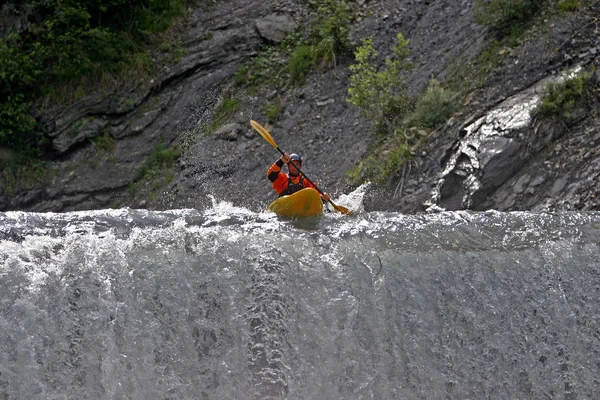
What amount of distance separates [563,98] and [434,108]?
1.89 m

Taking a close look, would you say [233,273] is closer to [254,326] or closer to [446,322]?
[254,326]

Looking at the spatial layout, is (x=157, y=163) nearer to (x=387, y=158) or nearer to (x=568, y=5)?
(x=387, y=158)

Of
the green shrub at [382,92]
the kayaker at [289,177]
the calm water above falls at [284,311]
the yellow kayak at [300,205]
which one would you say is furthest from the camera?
the green shrub at [382,92]

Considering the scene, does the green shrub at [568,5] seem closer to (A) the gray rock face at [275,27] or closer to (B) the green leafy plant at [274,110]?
(B) the green leafy plant at [274,110]

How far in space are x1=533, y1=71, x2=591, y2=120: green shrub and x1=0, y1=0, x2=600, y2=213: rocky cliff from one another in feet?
0.42

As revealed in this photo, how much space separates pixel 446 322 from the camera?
23.1 ft

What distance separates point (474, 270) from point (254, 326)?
198cm

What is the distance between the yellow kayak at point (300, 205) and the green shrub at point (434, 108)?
131 inches

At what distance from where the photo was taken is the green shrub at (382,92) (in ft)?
39.4

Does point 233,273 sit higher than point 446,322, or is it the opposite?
point 233,273

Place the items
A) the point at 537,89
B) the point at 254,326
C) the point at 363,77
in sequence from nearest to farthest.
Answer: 1. the point at 254,326
2. the point at 537,89
3. the point at 363,77

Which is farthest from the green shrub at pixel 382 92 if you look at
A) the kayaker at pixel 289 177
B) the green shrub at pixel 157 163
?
the green shrub at pixel 157 163

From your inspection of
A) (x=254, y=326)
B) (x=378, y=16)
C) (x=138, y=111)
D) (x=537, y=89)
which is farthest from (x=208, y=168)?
(x=254, y=326)

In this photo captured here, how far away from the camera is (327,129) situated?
13219 millimetres
